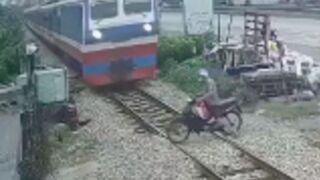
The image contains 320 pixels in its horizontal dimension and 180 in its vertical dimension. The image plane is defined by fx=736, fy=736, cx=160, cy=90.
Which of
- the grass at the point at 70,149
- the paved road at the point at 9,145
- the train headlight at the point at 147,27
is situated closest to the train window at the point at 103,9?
the train headlight at the point at 147,27

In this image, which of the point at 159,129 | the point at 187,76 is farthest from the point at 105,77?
the point at 159,129

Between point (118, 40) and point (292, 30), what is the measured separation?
15980 millimetres

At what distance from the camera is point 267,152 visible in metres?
12.0

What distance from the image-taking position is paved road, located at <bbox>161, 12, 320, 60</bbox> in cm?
2589

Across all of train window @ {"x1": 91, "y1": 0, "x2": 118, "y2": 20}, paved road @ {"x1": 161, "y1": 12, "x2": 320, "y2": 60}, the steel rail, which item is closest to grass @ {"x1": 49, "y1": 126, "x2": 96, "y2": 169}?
the steel rail

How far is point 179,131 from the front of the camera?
13023mm

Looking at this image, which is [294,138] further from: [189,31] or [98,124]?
[189,31]

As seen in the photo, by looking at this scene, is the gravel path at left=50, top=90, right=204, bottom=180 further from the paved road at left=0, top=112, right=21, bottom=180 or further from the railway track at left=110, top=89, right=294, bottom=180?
the paved road at left=0, top=112, right=21, bottom=180

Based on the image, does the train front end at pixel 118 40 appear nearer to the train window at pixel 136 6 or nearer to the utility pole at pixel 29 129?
the train window at pixel 136 6

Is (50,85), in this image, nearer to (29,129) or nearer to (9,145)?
(29,129)

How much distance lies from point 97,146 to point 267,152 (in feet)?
10.2

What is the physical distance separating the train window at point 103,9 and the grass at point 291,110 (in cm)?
459

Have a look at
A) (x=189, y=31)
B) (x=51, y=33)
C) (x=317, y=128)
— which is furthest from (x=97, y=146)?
(x=189, y=31)

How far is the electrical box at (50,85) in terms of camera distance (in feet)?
38.7
